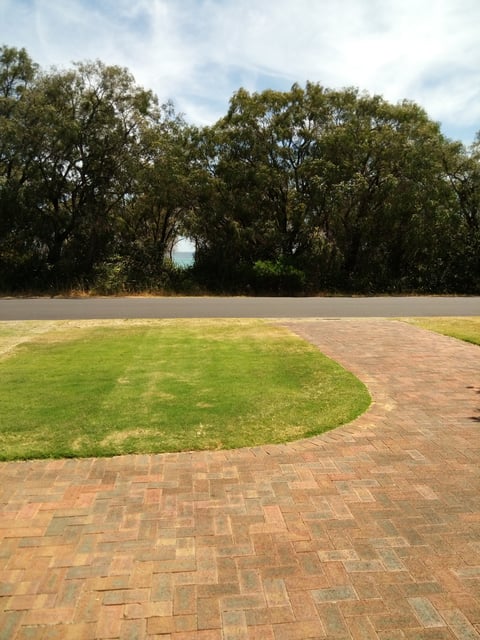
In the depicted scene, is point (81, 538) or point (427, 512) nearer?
point (81, 538)

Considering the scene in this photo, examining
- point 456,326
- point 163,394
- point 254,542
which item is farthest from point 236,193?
point 254,542

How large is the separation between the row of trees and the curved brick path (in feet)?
64.5

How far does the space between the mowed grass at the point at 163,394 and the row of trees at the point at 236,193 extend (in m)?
14.6

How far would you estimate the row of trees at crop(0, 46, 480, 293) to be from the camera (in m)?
23.3

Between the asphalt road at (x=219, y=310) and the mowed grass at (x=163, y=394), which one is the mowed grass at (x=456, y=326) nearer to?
the asphalt road at (x=219, y=310)

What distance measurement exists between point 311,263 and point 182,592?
2392 cm

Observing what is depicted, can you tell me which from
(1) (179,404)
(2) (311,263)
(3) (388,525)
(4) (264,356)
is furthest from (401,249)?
(3) (388,525)

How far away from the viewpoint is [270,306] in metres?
17.5

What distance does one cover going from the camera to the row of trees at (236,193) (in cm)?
2330

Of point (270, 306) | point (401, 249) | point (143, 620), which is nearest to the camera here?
point (143, 620)

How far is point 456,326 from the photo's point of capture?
12391 millimetres

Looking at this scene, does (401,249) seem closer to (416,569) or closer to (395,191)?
(395,191)

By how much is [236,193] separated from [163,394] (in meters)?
20.4

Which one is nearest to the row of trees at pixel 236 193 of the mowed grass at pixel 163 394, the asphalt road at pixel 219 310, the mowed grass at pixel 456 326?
the asphalt road at pixel 219 310
